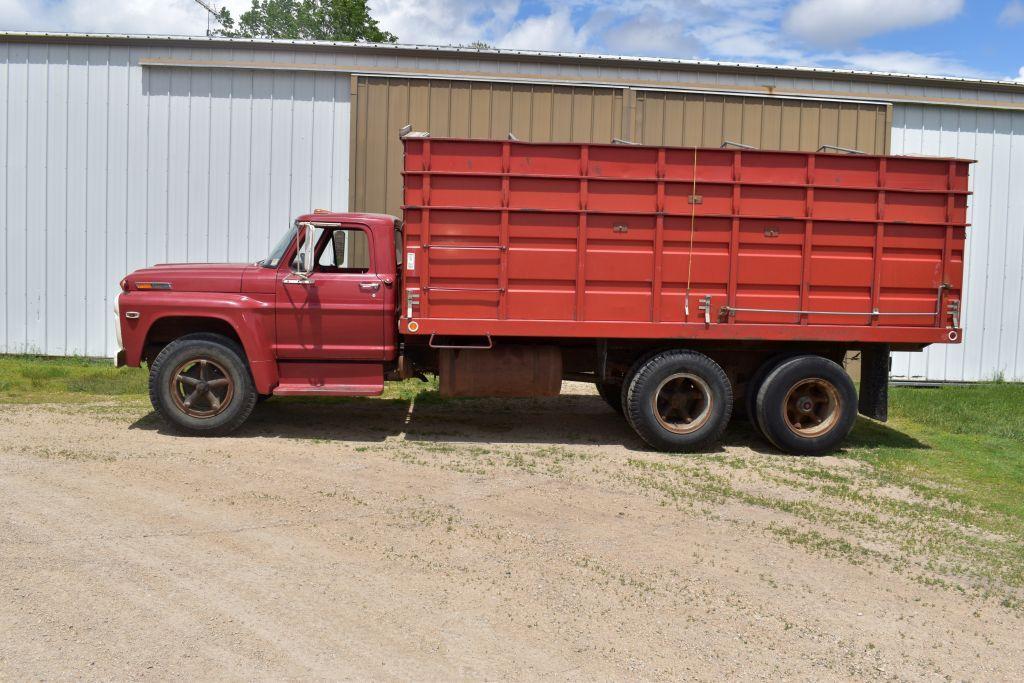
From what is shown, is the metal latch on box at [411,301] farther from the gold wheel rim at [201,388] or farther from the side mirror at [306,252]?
the gold wheel rim at [201,388]

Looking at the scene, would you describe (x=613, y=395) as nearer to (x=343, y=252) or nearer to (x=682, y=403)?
(x=682, y=403)

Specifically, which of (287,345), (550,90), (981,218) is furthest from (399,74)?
(981,218)

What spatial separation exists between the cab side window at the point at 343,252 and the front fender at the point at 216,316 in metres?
0.65

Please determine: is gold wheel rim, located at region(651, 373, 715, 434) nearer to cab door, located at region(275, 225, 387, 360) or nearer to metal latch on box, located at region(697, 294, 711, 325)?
metal latch on box, located at region(697, 294, 711, 325)

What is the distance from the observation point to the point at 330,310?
328 inches

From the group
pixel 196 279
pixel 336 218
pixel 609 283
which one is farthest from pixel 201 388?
pixel 609 283

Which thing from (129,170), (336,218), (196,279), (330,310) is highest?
(129,170)

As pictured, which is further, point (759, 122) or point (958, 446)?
point (759, 122)

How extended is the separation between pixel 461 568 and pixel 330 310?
13.2 feet

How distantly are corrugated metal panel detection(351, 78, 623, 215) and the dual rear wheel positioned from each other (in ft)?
17.4

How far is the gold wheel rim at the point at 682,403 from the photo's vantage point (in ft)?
27.2

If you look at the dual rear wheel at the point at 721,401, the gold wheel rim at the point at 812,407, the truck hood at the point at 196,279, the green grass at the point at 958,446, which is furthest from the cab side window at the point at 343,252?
the green grass at the point at 958,446

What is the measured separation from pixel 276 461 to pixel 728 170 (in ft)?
16.1

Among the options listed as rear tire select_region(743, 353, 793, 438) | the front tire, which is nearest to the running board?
the front tire
